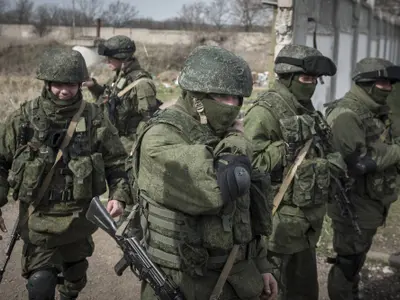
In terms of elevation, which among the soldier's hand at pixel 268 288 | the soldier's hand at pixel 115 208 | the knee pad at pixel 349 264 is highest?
the soldier's hand at pixel 115 208

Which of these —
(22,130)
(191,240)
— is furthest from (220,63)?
(22,130)

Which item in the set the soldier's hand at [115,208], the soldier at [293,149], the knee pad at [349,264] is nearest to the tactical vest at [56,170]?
the soldier's hand at [115,208]

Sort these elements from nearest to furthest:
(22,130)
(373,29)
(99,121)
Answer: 1. (22,130)
2. (99,121)
3. (373,29)

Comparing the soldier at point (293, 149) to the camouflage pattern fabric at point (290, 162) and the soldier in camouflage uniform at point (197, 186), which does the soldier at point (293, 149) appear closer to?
the camouflage pattern fabric at point (290, 162)

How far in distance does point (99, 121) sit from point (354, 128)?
1912 millimetres

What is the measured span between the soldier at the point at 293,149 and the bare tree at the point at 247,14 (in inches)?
1244

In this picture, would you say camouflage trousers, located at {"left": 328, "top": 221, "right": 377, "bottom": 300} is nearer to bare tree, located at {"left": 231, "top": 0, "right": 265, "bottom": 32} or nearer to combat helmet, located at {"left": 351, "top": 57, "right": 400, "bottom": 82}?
combat helmet, located at {"left": 351, "top": 57, "right": 400, "bottom": 82}

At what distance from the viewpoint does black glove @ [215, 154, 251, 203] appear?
2.16 metres

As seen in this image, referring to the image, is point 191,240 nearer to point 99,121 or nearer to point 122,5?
point 99,121

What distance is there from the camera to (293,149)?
3.54 m

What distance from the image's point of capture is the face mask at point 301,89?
3.70 m

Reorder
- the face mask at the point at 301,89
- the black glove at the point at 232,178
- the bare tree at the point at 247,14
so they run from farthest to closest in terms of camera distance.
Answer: the bare tree at the point at 247,14 → the face mask at the point at 301,89 → the black glove at the point at 232,178

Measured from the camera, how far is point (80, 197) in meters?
3.59

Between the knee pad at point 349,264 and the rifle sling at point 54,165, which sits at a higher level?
the rifle sling at point 54,165
